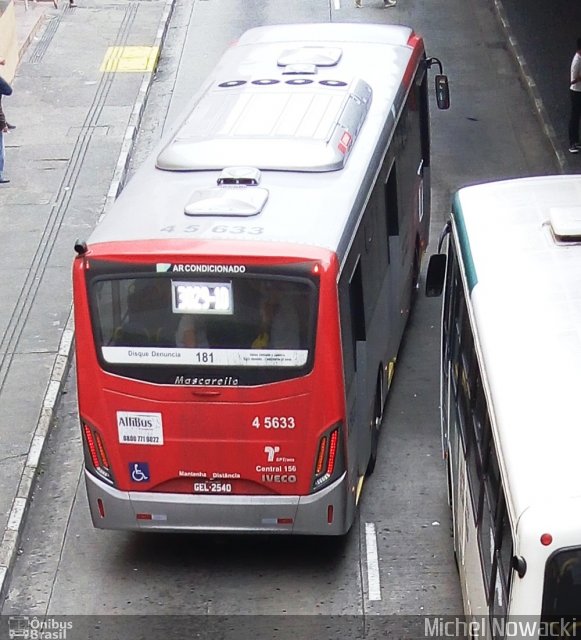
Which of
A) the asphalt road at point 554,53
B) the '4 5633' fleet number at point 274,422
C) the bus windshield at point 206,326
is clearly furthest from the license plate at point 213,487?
the asphalt road at point 554,53

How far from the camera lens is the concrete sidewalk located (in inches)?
537

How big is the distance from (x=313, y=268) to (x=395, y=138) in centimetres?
416

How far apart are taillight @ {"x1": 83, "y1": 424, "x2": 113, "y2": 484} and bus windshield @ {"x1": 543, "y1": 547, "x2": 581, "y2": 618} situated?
490cm

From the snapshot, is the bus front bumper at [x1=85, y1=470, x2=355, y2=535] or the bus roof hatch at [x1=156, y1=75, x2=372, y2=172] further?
the bus roof hatch at [x1=156, y1=75, x2=372, y2=172]

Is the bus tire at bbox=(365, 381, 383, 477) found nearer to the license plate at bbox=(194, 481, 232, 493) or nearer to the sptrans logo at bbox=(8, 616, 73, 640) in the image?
the license plate at bbox=(194, 481, 232, 493)

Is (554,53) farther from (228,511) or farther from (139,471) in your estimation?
(139,471)

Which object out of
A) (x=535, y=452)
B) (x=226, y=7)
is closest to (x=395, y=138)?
(x=535, y=452)

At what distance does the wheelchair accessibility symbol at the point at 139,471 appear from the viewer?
10344 millimetres

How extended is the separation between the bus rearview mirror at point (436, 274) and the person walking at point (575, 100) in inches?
349

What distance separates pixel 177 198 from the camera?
35.1 ft

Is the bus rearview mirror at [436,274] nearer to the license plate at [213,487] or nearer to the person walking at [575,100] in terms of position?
the license plate at [213,487]

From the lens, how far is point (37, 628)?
10.5 m

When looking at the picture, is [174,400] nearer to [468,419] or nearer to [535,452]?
[468,419]

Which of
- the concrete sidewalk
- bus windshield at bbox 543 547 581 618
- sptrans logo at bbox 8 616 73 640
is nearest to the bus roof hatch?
the concrete sidewalk
